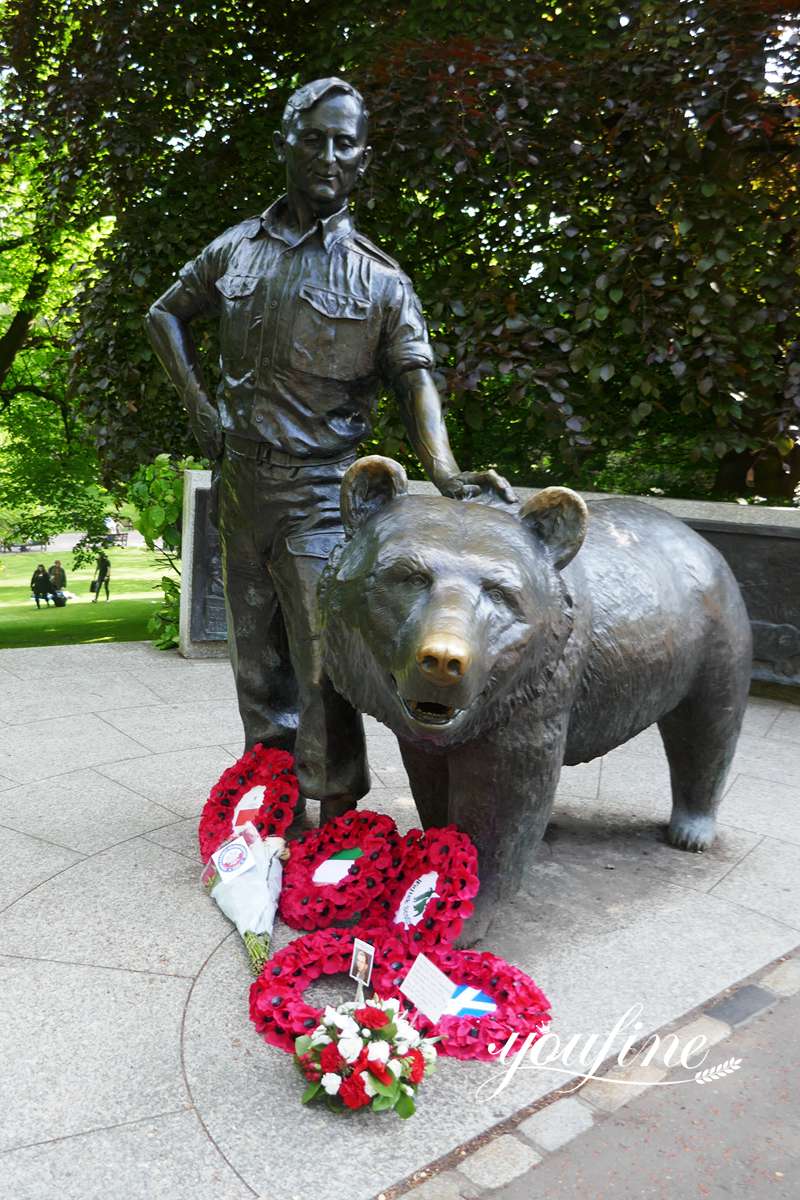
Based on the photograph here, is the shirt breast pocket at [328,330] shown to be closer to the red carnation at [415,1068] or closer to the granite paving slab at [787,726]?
the red carnation at [415,1068]

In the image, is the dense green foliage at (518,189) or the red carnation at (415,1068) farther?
the dense green foliage at (518,189)

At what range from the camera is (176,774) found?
Result: 471 centimetres

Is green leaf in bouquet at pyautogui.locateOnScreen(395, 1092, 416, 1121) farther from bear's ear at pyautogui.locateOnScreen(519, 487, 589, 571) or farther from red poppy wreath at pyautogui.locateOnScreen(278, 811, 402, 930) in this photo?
bear's ear at pyautogui.locateOnScreen(519, 487, 589, 571)

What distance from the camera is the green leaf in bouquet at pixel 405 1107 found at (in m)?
2.24

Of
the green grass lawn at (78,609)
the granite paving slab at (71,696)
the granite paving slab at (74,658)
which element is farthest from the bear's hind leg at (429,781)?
the green grass lawn at (78,609)

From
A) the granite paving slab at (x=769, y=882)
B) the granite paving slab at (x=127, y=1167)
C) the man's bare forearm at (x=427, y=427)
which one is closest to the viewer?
the granite paving slab at (x=127, y=1167)

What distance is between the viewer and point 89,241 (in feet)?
43.7

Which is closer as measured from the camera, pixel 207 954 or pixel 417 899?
pixel 417 899

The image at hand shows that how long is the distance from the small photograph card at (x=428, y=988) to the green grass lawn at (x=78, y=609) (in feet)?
20.5

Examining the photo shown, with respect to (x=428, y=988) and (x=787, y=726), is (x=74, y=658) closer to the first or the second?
(x=787, y=726)

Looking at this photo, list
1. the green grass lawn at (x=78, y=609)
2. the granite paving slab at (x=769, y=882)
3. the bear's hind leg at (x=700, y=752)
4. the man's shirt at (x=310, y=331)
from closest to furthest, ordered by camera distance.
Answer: the man's shirt at (x=310, y=331), the granite paving slab at (x=769, y=882), the bear's hind leg at (x=700, y=752), the green grass lawn at (x=78, y=609)

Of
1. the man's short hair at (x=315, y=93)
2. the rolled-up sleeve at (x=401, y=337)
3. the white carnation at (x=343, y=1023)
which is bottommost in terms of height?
the white carnation at (x=343, y=1023)

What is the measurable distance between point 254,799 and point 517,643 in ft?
5.20

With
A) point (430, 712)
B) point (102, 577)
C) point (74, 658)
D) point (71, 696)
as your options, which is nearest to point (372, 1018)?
point (430, 712)
